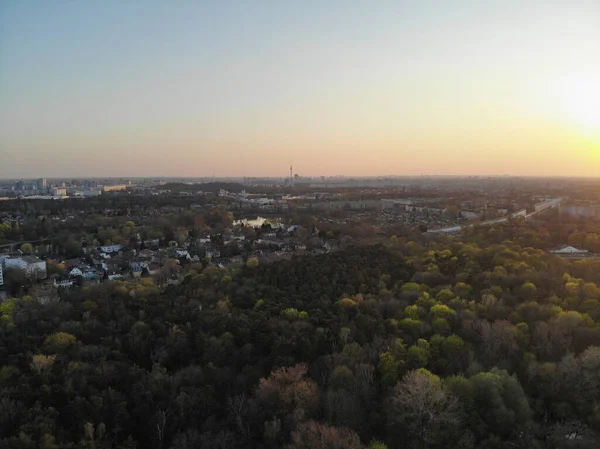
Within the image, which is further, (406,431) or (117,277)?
(117,277)

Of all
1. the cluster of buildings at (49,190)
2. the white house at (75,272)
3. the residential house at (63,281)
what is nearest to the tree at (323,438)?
the residential house at (63,281)

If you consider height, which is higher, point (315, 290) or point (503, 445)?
point (315, 290)

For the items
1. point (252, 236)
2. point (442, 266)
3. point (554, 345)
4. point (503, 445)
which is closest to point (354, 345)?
point (503, 445)

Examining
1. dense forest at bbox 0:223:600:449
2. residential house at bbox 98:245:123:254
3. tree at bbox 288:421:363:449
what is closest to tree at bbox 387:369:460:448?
dense forest at bbox 0:223:600:449

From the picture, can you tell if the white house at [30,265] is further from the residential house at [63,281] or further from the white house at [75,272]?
the white house at [75,272]

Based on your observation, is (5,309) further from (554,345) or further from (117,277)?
(554,345)

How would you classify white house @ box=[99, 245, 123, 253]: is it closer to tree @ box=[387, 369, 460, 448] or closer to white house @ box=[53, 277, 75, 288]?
white house @ box=[53, 277, 75, 288]

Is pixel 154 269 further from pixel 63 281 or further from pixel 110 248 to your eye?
pixel 110 248
